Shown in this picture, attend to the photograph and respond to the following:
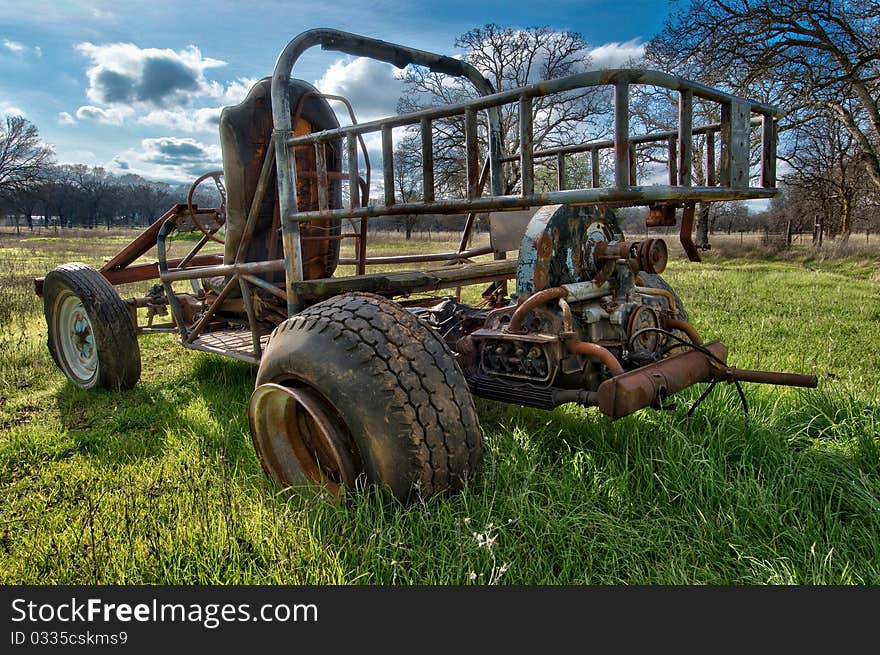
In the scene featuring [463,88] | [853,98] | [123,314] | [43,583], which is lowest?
[43,583]

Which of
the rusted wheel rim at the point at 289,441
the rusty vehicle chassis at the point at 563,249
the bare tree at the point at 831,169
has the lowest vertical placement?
the rusted wheel rim at the point at 289,441

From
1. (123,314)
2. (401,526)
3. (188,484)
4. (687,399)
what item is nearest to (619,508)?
(401,526)

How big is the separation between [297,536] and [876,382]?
14.9 feet

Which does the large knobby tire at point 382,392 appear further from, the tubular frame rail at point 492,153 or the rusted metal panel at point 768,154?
the rusted metal panel at point 768,154

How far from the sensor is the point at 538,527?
2646mm

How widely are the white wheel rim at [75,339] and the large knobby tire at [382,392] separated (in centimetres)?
345

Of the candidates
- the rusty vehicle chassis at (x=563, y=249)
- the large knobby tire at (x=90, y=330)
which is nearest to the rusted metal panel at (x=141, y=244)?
the large knobby tire at (x=90, y=330)

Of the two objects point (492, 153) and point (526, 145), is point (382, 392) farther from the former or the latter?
point (492, 153)

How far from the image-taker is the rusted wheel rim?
9.30 ft

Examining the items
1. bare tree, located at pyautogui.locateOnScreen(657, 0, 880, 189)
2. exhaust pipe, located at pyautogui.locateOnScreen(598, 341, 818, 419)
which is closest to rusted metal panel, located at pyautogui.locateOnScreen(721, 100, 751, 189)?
exhaust pipe, located at pyautogui.locateOnScreen(598, 341, 818, 419)

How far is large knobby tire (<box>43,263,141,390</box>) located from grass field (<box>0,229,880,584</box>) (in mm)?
435

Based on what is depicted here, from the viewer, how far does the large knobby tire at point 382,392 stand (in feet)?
7.88

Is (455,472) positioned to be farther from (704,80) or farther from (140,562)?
(704,80)

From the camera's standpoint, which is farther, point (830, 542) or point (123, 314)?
point (123, 314)
